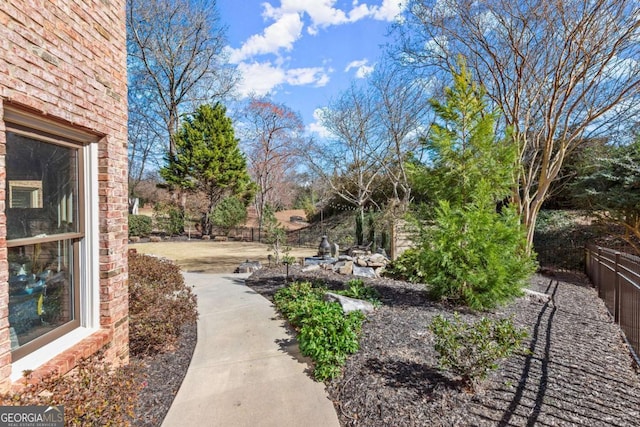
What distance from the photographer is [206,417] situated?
2520mm

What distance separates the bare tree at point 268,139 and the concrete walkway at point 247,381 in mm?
14756

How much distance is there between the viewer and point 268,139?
19.8m

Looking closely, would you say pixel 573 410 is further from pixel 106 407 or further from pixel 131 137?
pixel 131 137

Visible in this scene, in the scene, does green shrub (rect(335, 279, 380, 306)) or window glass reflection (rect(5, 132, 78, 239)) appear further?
green shrub (rect(335, 279, 380, 306))

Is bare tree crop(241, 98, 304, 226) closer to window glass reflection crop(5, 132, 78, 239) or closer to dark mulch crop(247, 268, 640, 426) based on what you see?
dark mulch crop(247, 268, 640, 426)

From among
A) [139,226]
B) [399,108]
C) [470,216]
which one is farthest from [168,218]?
[470,216]

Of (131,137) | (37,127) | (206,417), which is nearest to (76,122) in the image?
(37,127)

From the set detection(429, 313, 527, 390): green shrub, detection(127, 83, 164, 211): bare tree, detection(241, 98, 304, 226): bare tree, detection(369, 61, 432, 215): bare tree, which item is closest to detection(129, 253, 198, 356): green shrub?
detection(429, 313, 527, 390): green shrub

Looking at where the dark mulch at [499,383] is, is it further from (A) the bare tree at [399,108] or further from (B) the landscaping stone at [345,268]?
(A) the bare tree at [399,108]

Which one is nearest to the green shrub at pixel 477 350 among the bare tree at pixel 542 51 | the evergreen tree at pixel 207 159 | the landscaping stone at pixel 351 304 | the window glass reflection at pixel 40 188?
the landscaping stone at pixel 351 304

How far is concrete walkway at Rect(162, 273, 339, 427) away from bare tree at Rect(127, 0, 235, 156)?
1720cm

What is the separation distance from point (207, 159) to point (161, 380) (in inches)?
673

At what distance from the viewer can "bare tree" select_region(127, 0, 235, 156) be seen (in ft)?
52.2

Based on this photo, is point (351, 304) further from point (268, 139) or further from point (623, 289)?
point (268, 139)
